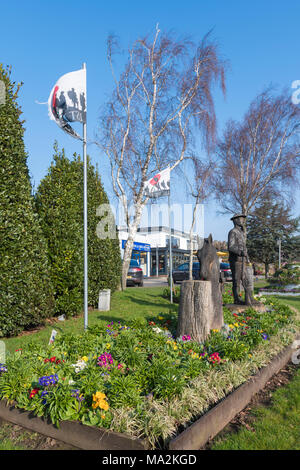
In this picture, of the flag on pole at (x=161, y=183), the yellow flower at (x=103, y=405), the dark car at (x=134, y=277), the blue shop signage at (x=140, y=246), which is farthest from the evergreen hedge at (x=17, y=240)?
the blue shop signage at (x=140, y=246)

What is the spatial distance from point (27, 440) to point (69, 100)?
5875 mm

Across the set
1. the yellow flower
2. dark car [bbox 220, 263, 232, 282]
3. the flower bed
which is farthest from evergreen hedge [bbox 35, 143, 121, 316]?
dark car [bbox 220, 263, 232, 282]

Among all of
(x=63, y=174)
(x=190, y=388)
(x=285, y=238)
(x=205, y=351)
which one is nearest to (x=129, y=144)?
(x=63, y=174)

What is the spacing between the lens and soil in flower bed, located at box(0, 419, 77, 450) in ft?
9.27

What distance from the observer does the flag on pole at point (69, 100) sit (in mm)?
6523

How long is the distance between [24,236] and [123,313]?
369 cm

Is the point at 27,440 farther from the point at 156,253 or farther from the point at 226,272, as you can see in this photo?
the point at 156,253

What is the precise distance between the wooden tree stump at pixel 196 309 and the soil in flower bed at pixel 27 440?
273 cm

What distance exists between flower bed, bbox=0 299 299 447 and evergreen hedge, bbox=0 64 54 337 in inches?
70.4

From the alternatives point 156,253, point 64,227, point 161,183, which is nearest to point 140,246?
point 156,253

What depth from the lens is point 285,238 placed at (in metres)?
36.7

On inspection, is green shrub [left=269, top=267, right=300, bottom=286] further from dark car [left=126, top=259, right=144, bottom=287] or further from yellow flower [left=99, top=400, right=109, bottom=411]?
yellow flower [left=99, top=400, right=109, bottom=411]

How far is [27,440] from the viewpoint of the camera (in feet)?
9.68
